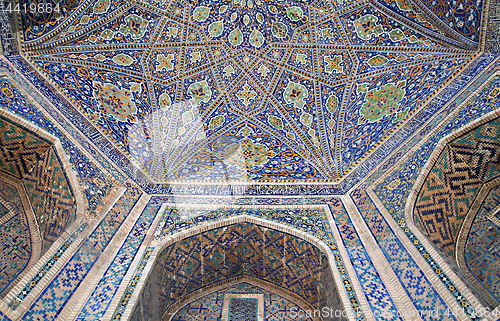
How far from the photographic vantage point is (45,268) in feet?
11.5

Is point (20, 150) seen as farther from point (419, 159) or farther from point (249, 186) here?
point (419, 159)

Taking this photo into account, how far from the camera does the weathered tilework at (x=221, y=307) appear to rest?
4594 millimetres

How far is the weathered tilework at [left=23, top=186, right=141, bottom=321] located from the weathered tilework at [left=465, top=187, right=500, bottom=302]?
4320 mm

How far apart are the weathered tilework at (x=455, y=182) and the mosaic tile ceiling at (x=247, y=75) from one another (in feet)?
4.41

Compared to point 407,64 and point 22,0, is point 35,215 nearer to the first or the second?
point 22,0

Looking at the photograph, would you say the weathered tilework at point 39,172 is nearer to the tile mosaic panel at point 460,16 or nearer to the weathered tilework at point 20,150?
the weathered tilework at point 20,150

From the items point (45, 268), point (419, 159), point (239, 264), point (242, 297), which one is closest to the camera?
point (45, 268)

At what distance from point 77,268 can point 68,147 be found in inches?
69.5

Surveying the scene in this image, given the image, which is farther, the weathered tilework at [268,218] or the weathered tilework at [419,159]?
the weathered tilework at [268,218]

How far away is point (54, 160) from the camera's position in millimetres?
4574

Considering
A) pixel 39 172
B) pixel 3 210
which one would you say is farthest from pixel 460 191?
pixel 3 210

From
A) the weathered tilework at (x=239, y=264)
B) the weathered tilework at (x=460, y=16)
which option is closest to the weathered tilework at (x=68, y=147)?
the weathered tilework at (x=239, y=264)

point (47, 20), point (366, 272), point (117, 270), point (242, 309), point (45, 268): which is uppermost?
point (47, 20)

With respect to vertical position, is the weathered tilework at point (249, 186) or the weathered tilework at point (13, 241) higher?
the weathered tilework at point (249, 186)
